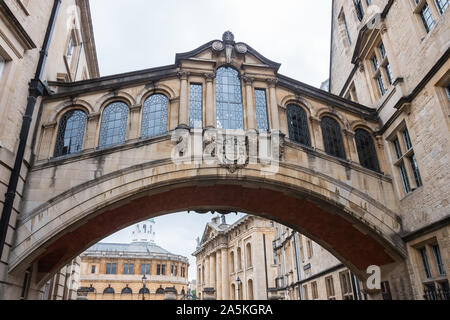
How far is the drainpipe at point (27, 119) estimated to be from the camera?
9073 millimetres

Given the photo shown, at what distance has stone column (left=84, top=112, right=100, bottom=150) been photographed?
11508 millimetres

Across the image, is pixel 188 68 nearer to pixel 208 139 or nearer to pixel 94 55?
pixel 208 139

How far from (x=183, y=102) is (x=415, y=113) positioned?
7545mm

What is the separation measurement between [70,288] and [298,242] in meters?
13.8

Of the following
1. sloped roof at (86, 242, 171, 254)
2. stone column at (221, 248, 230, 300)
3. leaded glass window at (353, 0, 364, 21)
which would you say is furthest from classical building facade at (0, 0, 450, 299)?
sloped roof at (86, 242, 171, 254)

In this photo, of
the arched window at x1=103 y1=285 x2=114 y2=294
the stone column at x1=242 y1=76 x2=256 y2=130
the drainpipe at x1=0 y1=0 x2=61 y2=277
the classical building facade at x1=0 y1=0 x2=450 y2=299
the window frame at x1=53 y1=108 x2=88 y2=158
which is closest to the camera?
the drainpipe at x1=0 y1=0 x2=61 y2=277

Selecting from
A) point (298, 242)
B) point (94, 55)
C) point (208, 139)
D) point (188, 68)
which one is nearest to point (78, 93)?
point (188, 68)

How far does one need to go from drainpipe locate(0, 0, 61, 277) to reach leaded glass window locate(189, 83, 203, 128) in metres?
4.69

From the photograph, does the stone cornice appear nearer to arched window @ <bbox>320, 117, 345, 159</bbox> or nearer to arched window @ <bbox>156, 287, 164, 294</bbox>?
arched window @ <bbox>320, 117, 345, 159</bbox>

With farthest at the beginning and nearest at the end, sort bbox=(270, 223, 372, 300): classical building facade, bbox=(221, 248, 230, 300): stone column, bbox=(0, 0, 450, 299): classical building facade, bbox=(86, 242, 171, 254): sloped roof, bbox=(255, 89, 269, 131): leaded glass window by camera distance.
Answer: bbox=(86, 242, 171, 254): sloped roof < bbox=(221, 248, 230, 300): stone column < bbox=(270, 223, 372, 300): classical building facade < bbox=(255, 89, 269, 131): leaded glass window < bbox=(0, 0, 450, 299): classical building facade

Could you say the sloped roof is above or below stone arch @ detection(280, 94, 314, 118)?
above

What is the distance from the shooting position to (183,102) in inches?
483

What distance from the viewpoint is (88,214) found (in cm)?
1030

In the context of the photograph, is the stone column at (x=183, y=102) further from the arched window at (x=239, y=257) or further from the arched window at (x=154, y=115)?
the arched window at (x=239, y=257)
